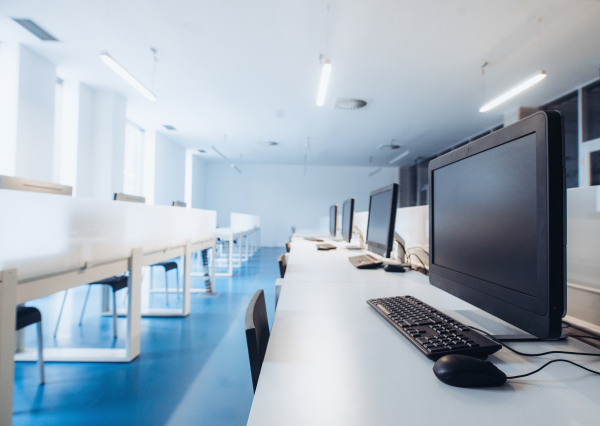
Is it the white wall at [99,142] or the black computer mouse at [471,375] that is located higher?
the white wall at [99,142]

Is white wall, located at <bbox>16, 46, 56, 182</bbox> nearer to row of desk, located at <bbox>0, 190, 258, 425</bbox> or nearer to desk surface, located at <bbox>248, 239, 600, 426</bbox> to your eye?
row of desk, located at <bbox>0, 190, 258, 425</bbox>

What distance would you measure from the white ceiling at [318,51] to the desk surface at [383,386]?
316 cm

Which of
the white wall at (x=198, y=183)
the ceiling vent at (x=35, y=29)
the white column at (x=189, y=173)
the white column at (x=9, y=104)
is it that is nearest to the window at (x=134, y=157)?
the white column at (x=189, y=173)

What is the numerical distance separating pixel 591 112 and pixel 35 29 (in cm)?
769

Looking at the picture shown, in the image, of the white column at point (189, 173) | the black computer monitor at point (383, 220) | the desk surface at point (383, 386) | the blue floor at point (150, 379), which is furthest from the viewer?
the white column at point (189, 173)

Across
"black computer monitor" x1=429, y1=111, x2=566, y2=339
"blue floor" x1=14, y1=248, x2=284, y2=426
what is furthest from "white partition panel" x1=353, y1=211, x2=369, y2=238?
"black computer monitor" x1=429, y1=111, x2=566, y2=339

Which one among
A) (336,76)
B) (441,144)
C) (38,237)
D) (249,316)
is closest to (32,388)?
(38,237)

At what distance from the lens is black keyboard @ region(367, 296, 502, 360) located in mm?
566

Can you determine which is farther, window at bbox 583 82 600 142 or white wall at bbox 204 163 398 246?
white wall at bbox 204 163 398 246

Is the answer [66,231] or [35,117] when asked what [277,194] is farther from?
[66,231]

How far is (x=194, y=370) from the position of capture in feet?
6.04

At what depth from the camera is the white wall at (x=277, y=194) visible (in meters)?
10.5

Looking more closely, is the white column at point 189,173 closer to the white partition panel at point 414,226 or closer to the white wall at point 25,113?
the white wall at point 25,113

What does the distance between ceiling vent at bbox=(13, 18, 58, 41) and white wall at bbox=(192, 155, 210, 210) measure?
5.95m
